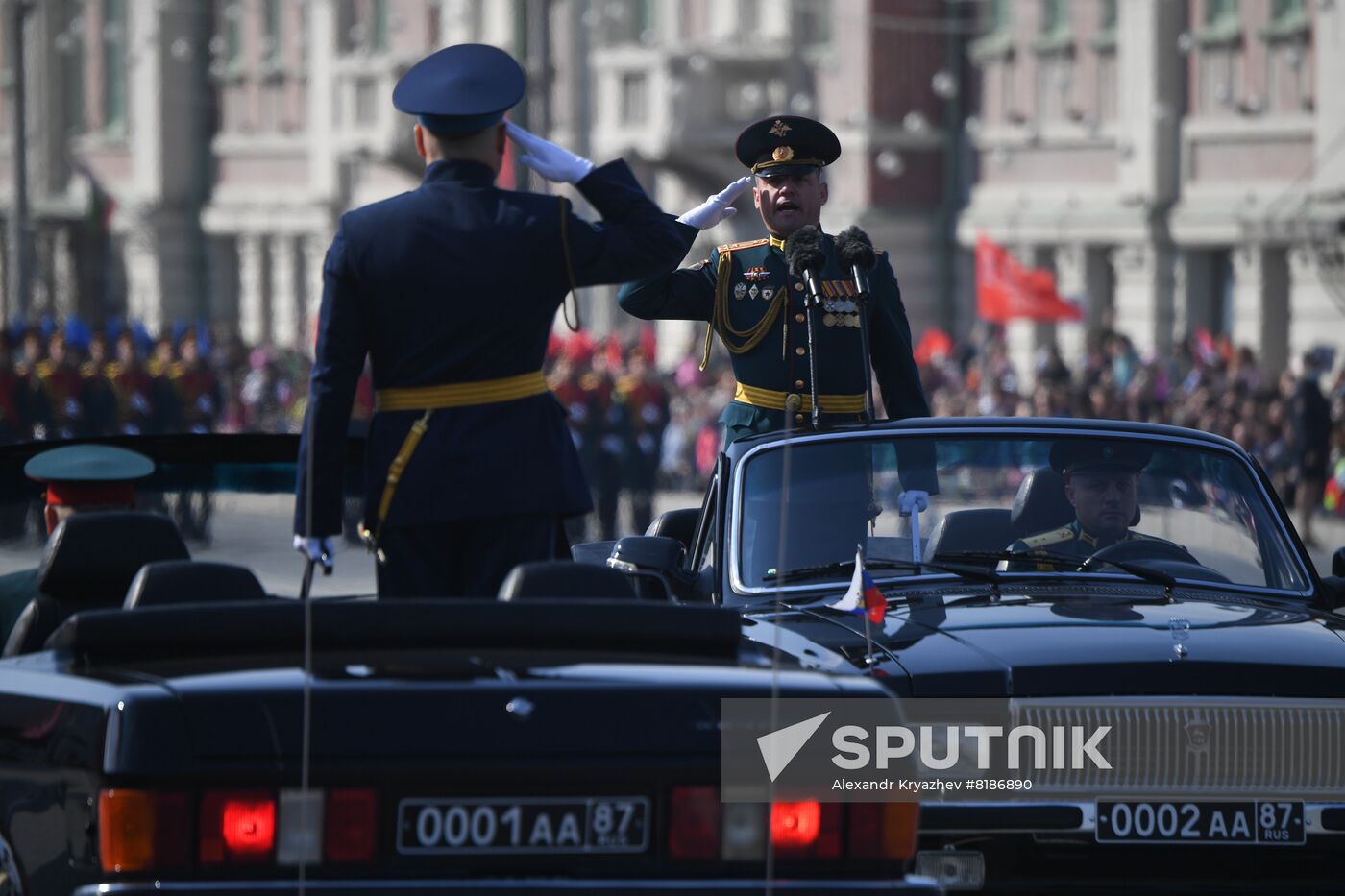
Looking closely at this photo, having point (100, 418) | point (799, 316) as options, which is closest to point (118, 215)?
point (100, 418)

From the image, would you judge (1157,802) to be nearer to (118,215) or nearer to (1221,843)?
(1221,843)

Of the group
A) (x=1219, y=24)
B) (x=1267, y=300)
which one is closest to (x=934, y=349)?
(x=1267, y=300)

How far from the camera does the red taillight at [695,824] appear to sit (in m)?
4.34

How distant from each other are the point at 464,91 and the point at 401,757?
67.8 inches

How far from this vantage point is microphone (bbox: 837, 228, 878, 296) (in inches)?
327

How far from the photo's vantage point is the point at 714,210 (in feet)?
21.6

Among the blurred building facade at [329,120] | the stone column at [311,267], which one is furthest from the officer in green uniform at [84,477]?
the stone column at [311,267]

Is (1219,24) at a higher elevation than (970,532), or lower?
higher

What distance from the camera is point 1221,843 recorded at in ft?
19.8

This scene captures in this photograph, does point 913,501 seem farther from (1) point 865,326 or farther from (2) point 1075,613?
(1) point 865,326

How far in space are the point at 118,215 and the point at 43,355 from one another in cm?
2738

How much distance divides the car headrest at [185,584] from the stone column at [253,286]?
46.0 m

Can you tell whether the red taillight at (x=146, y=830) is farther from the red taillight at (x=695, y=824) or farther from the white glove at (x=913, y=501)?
the white glove at (x=913, y=501)

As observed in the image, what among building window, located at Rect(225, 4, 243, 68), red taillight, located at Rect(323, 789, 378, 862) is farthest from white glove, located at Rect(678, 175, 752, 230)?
building window, located at Rect(225, 4, 243, 68)
